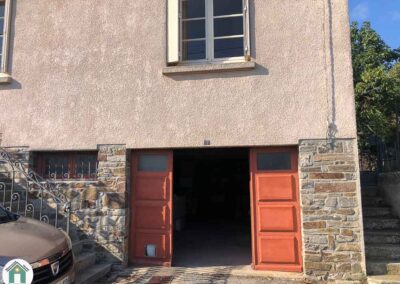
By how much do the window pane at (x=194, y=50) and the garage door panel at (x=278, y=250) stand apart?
365 cm

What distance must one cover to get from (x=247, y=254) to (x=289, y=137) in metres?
2.83

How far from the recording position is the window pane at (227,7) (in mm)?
7238

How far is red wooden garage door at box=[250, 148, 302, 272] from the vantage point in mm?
6578

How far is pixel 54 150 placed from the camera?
23.6 ft

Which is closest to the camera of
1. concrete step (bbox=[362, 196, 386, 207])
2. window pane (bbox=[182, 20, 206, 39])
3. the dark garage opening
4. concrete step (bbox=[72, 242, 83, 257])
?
concrete step (bbox=[72, 242, 83, 257])

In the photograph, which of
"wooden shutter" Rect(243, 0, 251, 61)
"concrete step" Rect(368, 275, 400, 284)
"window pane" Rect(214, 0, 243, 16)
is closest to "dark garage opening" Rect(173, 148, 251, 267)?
"concrete step" Rect(368, 275, 400, 284)

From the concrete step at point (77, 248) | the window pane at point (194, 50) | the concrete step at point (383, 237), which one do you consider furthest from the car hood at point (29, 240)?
the concrete step at point (383, 237)

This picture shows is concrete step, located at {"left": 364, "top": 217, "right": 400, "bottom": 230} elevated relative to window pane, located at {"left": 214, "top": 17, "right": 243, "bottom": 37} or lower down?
lower down

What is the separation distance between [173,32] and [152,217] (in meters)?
3.54

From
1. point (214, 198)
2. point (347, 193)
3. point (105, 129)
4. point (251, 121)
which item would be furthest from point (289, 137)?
point (214, 198)

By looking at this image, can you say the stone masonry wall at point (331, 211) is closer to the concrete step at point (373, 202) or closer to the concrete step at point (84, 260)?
the concrete step at point (373, 202)

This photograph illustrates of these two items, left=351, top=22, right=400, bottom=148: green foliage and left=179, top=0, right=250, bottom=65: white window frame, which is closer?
left=179, top=0, right=250, bottom=65: white window frame

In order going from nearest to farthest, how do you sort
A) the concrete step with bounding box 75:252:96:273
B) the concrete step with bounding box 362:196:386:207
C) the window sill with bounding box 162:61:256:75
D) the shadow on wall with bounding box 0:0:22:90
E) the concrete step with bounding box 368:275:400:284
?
the concrete step with bounding box 368:275:400:284 < the concrete step with bounding box 75:252:96:273 < the window sill with bounding box 162:61:256:75 < the shadow on wall with bounding box 0:0:22:90 < the concrete step with bounding box 362:196:386:207

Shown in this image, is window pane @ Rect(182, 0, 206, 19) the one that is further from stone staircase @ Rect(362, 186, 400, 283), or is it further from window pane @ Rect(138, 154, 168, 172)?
stone staircase @ Rect(362, 186, 400, 283)
